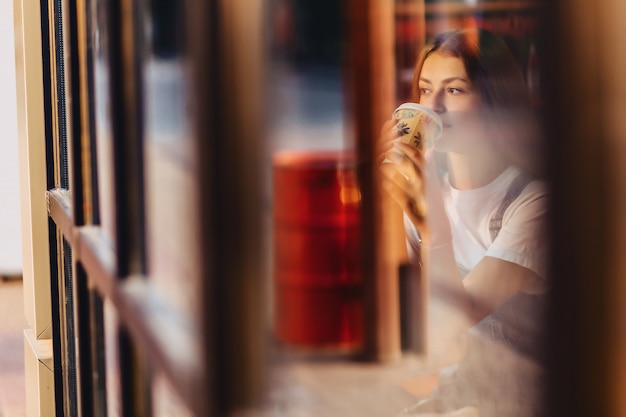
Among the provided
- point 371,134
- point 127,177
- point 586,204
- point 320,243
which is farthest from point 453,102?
point 586,204

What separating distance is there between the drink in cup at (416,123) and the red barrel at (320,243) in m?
0.15

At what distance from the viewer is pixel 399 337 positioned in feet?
2.68

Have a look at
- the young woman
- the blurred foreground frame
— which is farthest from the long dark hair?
the blurred foreground frame

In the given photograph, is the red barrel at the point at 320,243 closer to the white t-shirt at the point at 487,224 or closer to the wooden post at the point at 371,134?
the wooden post at the point at 371,134

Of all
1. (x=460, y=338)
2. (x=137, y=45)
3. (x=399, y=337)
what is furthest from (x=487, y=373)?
(x=137, y=45)

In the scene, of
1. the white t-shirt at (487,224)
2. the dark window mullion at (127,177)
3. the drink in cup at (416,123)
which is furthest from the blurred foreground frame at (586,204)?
the drink in cup at (416,123)

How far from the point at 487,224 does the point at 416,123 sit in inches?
9.1

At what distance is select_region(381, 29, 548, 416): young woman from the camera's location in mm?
1523

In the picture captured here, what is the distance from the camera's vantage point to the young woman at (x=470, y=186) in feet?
5.00

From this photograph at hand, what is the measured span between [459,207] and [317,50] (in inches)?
33.4

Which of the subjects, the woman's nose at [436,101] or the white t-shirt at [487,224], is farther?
the woman's nose at [436,101]

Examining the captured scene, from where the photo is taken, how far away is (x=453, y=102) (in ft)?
5.56

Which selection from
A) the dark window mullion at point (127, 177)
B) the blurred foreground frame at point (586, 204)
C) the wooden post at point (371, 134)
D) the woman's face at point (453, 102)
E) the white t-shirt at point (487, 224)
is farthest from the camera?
the woman's face at point (453, 102)

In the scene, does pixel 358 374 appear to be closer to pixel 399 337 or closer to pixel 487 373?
pixel 399 337
